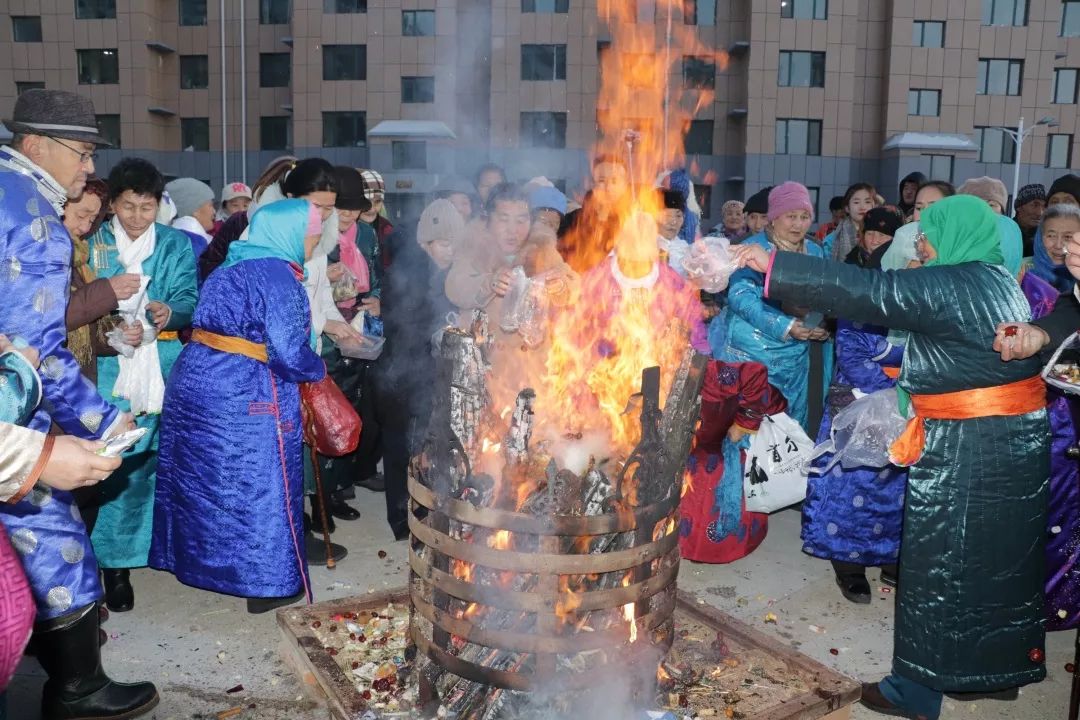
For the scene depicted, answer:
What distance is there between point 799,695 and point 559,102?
25.3 metres

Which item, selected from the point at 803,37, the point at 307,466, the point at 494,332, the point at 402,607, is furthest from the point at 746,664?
the point at 803,37

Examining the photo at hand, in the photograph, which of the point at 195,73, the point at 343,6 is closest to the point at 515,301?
the point at 343,6

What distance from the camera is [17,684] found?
3.60 meters

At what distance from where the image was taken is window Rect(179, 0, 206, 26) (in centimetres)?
3177

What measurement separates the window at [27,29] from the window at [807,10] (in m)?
27.3

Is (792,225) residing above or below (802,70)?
A: below

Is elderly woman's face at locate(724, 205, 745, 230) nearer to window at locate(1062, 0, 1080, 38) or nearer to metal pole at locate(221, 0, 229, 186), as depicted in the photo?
metal pole at locate(221, 0, 229, 186)

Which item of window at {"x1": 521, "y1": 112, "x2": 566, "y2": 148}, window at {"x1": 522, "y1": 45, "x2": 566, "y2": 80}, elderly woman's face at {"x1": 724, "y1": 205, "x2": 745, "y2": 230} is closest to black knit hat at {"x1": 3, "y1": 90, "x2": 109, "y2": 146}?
elderly woman's face at {"x1": 724, "y1": 205, "x2": 745, "y2": 230}

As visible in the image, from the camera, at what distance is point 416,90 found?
2714 centimetres

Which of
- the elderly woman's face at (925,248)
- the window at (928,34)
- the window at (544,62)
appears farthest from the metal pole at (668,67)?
the elderly woman's face at (925,248)

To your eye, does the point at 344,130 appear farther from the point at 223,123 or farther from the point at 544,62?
the point at 544,62

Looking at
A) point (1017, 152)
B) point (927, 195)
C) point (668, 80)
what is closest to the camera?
point (927, 195)

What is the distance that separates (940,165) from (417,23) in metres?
17.9

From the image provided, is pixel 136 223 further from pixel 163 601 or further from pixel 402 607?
pixel 402 607
